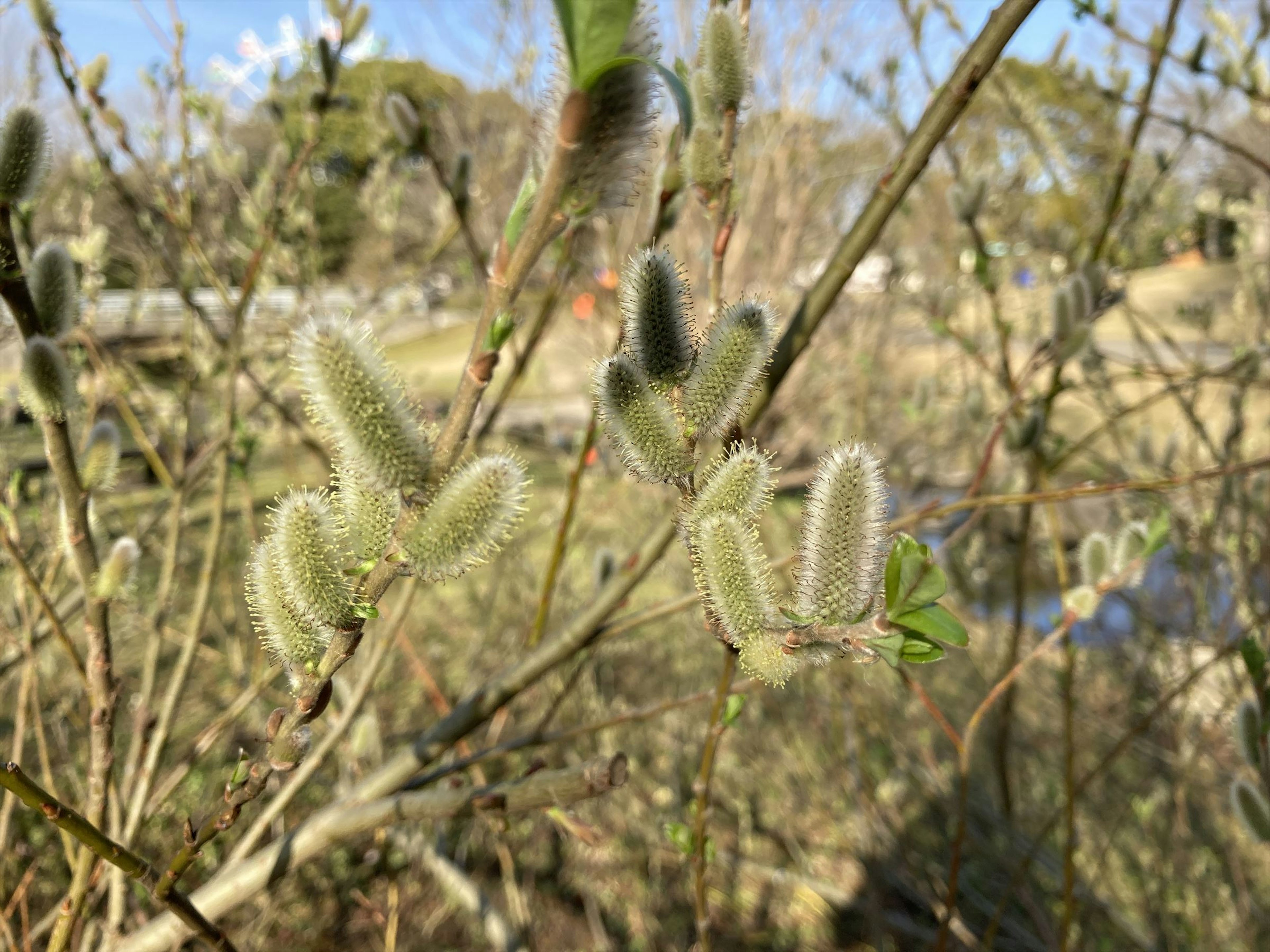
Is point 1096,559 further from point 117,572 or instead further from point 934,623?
point 117,572

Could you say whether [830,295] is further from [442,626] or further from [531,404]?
[531,404]

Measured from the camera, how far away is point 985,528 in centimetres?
480

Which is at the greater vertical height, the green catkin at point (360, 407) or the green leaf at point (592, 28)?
the green leaf at point (592, 28)

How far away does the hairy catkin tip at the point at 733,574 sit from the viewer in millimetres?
523

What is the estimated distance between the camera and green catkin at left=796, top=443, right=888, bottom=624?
53 cm

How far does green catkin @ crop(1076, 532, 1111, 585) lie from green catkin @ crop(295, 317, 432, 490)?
1.34m

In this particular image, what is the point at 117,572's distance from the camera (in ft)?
2.79

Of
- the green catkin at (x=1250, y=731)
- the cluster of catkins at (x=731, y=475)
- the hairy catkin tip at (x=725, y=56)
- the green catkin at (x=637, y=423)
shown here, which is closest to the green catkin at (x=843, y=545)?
the cluster of catkins at (x=731, y=475)

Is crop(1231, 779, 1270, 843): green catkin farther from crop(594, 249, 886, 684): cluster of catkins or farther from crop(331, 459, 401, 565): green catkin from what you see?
crop(331, 459, 401, 565): green catkin

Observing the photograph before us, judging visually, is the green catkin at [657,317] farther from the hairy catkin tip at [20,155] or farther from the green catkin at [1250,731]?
the green catkin at [1250,731]

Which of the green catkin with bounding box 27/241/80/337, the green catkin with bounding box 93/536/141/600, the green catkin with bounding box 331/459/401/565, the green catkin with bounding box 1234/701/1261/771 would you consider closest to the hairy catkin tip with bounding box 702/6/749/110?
the green catkin with bounding box 331/459/401/565

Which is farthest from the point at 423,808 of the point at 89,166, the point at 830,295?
the point at 89,166

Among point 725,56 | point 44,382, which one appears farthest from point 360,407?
point 725,56

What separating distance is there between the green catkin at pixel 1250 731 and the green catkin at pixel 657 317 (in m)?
0.97
